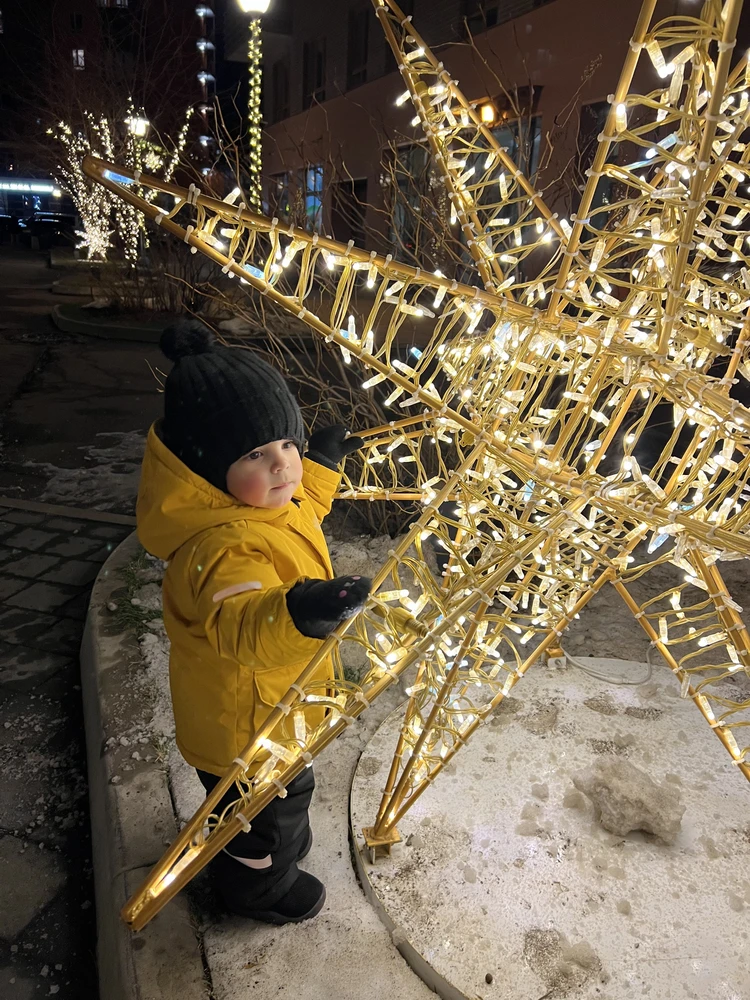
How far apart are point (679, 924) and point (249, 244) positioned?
1838 mm

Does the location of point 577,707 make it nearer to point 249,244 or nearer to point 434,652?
point 434,652

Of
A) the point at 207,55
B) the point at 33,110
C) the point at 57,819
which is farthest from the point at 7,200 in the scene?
the point at 57,819

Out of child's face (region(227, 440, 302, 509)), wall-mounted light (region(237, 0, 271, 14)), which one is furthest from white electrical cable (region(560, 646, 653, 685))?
wall-mounted light (region(237, 0, 271, 14))

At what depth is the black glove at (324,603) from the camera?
1.18 metres

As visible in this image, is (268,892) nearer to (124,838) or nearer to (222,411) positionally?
(124,838)

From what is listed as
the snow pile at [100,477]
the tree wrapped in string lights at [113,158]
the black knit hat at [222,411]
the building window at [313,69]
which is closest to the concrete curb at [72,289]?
the tree wrapped in string lights at [113,158]

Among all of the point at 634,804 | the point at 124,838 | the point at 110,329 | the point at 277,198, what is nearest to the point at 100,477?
the point at 277,198

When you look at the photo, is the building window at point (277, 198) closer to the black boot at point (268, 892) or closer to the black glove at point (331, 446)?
the black glove at point (331, 446)

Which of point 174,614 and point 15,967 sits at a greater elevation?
point 174,614

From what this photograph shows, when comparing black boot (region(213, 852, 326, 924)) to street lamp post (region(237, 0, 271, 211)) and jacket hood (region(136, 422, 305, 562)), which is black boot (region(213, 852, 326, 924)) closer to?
jacket hood (region(136, 422, 305, 562))

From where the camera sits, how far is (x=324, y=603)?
1.18 m

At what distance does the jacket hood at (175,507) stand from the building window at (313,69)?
1441 cm

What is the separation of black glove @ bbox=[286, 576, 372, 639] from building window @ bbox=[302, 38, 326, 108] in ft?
48.4

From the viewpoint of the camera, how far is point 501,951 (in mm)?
1690
